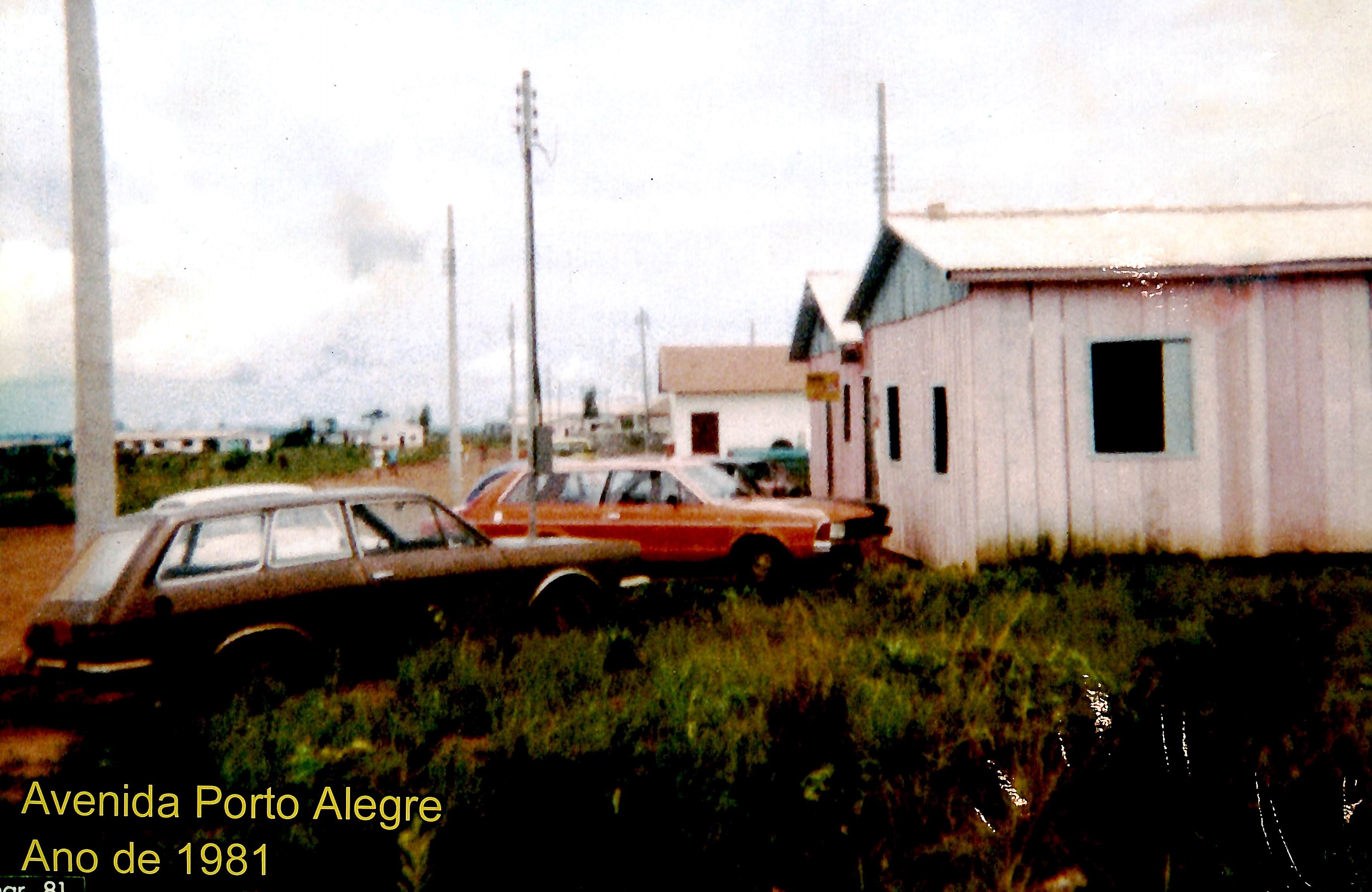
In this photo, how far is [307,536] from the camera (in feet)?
20.1

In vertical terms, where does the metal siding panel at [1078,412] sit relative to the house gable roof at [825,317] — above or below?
below

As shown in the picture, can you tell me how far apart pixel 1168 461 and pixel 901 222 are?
505 cm

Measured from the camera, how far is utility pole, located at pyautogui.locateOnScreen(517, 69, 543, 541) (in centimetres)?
1067

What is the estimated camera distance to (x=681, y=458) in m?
11.1

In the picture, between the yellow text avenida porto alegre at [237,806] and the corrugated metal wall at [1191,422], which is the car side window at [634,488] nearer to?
the corrugated metal wall at [1191,422]

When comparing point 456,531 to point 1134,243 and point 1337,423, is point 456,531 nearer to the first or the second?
point 1134,243

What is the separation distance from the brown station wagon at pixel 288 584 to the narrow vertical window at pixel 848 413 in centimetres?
1042

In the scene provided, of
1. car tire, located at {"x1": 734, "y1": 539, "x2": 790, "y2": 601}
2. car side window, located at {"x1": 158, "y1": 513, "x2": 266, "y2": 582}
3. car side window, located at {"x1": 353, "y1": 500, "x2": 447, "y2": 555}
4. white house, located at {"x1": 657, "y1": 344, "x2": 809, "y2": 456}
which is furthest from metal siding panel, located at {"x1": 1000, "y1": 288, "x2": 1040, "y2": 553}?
white house, located at {"x1": 657, "y1": 344, "x2": 809, "y2": 456}

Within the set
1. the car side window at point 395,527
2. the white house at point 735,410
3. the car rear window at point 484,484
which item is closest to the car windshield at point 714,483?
the car rear window at point 484,484

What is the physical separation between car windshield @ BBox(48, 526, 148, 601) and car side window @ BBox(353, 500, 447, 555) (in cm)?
135

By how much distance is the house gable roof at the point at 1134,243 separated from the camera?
9922 mm

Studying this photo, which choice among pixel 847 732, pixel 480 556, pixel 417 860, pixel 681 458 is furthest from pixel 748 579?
pixel 417 860

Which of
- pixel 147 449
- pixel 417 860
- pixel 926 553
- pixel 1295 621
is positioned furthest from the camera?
pixel 147 449

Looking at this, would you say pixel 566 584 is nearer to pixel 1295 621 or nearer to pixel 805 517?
pixel 805 517
